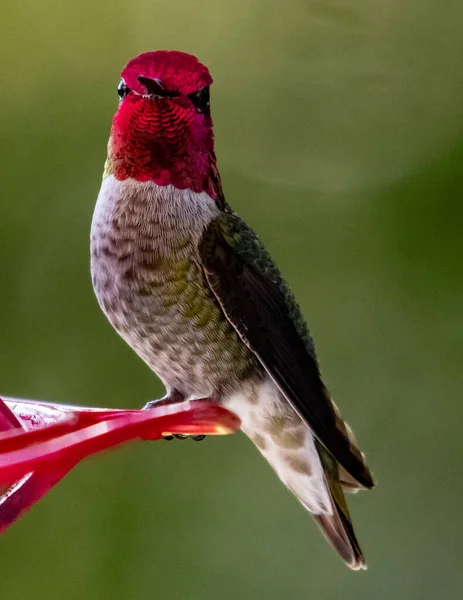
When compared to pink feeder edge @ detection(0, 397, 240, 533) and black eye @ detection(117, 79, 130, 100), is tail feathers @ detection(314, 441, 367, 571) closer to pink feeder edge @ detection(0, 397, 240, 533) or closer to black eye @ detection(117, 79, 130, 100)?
pink feeder edge @ detection(0, 397, 240, 533)

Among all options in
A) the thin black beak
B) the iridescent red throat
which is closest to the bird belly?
Answer: the iridescent red throat

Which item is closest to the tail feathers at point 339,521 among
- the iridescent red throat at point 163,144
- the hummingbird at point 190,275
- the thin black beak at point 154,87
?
the hummingbird at point 190,275

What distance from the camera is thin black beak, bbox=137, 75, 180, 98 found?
2.93ft

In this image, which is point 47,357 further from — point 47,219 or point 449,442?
A: point 449,442

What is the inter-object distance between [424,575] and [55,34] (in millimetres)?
1417

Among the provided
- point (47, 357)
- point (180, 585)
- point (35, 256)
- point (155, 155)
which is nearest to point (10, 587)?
point (180, 585)

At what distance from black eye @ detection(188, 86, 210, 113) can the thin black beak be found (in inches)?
1.1

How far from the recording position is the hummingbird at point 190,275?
0.99 m

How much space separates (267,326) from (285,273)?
2.77 ft

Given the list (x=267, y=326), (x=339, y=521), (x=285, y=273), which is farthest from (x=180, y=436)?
(x=285, y=273)

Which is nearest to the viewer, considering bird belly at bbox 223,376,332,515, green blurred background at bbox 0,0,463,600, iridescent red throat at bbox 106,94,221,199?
iridescent red throat at bbox 106,94,221,199

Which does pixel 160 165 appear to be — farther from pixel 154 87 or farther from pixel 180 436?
pixel 180 436

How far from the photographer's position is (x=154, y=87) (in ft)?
2.97

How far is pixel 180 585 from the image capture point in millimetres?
1805
